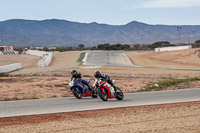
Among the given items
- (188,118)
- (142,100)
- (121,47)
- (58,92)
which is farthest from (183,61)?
(121,47)

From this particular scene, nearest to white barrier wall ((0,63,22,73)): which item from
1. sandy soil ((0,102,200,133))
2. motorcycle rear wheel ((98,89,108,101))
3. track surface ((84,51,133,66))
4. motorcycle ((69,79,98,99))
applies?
track surface ((84,51,133,66))

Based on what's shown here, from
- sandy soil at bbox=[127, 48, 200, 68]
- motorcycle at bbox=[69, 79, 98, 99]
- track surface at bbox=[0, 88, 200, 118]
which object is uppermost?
motorcycle at bbox=[69, 79, 98, 99]

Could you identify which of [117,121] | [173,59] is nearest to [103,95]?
[117,121]

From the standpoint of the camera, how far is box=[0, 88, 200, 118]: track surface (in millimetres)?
13312

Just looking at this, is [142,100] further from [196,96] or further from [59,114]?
[59,114]

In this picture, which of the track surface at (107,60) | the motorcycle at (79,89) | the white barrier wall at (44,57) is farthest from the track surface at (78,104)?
the track surface at (107,60)

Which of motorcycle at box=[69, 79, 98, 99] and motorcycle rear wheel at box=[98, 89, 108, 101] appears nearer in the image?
motorcycle rear wheel at box=[98, 89, 108, 101]

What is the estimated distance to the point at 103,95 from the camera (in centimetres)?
1562

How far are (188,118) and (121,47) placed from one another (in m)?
141

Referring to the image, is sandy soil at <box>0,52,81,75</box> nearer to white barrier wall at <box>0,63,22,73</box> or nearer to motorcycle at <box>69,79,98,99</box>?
white barrier wall at <box>0,63,22,73</box>

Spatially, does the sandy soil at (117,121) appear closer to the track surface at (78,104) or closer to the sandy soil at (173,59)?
the track surface at (78,104)

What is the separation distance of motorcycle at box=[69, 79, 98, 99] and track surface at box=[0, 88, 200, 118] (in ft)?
1.38

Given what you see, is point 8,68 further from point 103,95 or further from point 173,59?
point 173,59

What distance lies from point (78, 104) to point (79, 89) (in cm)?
183
